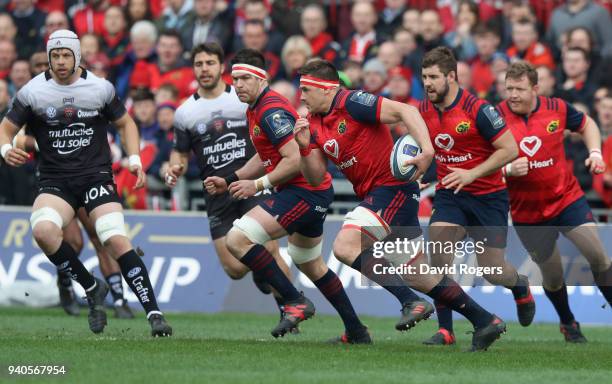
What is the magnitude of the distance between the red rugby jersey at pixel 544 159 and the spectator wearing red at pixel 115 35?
9.91 m

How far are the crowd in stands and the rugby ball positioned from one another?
19.1 feet

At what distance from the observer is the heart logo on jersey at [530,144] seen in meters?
12.4

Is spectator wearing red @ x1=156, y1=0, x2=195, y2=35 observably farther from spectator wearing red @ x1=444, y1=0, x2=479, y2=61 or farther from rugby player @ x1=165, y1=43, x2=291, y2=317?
rugby player @ x1=165, y1=43, x2=291, y2=317

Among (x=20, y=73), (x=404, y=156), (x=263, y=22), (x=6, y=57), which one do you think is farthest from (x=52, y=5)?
(x=404, y=156)

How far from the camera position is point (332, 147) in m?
11.2

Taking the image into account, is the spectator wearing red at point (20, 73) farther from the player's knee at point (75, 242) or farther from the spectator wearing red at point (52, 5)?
the player's knee at point (75, 242)

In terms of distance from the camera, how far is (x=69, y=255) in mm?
12047

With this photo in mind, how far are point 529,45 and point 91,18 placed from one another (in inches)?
310

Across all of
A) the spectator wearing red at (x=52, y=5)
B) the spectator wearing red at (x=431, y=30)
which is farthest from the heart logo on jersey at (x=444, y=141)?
the spectator wearing red at (x=52, y=5)

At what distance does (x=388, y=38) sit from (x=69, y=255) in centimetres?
885

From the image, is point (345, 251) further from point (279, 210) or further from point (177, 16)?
point (177, 16)

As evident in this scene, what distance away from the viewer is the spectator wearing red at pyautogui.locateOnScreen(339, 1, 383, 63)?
19344 mm

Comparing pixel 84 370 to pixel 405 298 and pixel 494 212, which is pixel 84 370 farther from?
pixel 494 212

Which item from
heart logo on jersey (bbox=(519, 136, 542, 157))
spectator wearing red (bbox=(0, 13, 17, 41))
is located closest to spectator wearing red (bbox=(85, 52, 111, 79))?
spectator wearing red (bbox=(0, 13, 17, 41))
